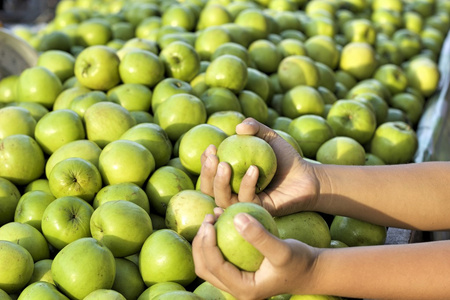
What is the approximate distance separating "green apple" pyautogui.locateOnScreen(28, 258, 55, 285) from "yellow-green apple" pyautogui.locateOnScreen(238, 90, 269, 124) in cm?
144

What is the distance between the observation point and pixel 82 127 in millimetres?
2520

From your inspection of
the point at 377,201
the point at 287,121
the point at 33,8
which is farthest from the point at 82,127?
the point at 33,8

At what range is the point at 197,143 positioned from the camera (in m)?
2.23

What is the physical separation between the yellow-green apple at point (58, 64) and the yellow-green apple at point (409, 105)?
2464mm

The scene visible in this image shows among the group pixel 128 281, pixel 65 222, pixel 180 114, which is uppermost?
pixel 180 114

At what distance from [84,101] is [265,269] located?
1.67 meters

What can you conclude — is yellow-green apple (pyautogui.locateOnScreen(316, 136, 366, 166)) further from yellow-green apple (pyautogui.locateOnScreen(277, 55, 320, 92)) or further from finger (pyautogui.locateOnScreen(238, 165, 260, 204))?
finger (pyautogui.locateOnScreen(238, 165, 260, 204))

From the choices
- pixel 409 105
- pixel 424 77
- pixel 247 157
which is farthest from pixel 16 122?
pixel 424 77

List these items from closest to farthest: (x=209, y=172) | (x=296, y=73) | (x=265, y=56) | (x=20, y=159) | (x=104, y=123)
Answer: (x=209, y=172) → (x=20, y=159) → (x=104, y=123) → (x=296, y=73) → (x=265, y=56)

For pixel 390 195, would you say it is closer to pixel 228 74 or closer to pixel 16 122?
pixel 228 74

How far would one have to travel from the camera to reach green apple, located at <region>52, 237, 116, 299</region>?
1.66 metres

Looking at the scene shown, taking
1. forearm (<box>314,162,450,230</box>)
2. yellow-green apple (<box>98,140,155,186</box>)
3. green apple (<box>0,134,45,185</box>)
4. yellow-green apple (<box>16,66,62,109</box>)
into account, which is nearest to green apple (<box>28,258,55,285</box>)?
yellow-green apple (<box>98,140,155,186</box>)

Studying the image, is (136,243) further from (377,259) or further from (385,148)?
(385,148)

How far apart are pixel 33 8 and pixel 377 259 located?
Answer: 33.1ft
